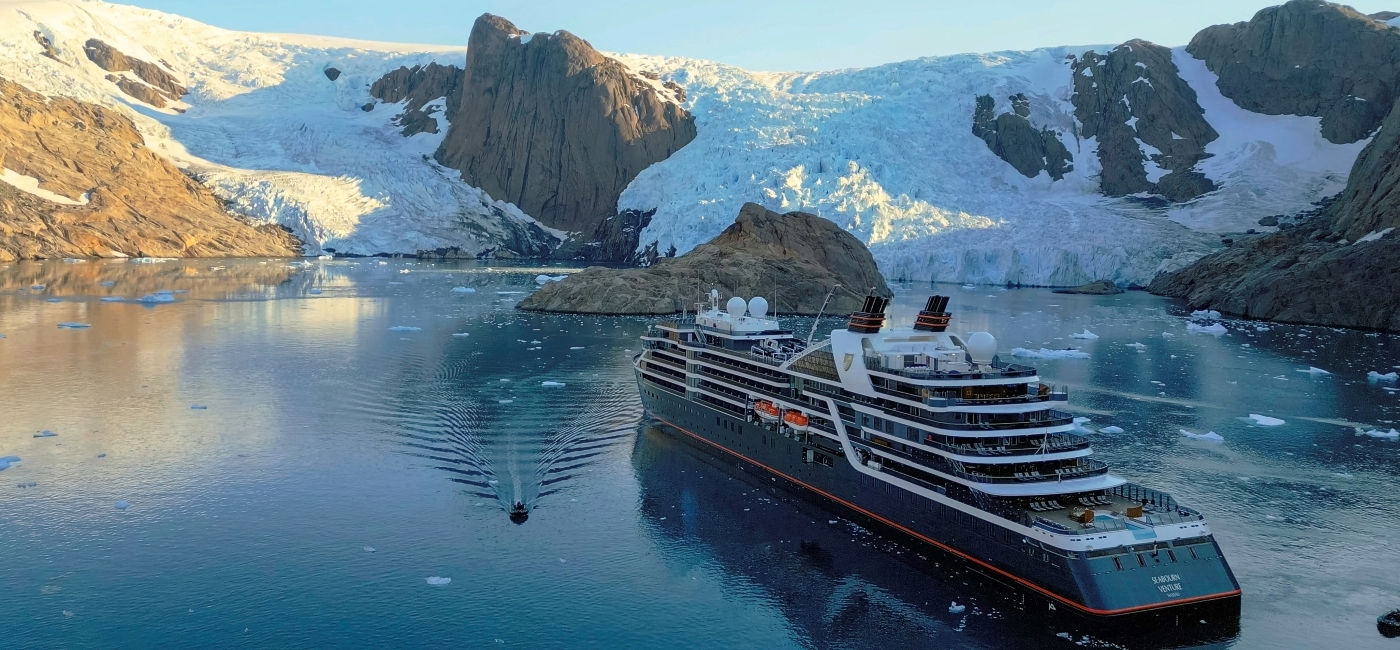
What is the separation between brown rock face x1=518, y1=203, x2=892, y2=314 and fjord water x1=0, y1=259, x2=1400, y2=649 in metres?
27.3

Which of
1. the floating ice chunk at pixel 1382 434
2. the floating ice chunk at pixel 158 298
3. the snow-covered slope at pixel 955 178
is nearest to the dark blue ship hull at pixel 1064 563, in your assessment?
the floating ice chunk at pixel 1382 434

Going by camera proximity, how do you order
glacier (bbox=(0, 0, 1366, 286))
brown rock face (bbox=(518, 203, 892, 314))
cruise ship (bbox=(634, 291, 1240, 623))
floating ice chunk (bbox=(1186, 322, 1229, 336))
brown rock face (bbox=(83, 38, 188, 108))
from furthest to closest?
brown rock face (bbox=(83, 38, 188, 108)) < glacier (bbox=(0, 0, 1366, 286)) < brown rock face (bbox=(518, 203, 892, 314)) < floating ice chunk (bbox=(1186, 322, 1229, 336)) < cruise ship (bbox=(634, 291, 1240, 623))

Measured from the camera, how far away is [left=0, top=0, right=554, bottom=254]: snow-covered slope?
161m

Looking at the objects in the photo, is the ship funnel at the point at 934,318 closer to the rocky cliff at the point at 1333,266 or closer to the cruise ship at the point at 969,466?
the cruise ship at the point at 969,466

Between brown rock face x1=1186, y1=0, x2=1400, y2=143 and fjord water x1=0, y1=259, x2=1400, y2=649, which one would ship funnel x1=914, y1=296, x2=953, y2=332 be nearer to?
fjord water x1=0, y1=259, x2=1400, y2=649

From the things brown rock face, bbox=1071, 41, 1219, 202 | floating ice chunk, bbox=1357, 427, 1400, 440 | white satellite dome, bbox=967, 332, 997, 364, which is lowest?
floating ice chunk, bbox=1357, 427, 1400, 440

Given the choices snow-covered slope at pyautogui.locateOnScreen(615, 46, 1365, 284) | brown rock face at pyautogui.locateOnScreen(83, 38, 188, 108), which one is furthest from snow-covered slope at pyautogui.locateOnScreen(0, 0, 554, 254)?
snow-covered slope at pyautogui.locateOnScreen(615, 46, 1365, 284)

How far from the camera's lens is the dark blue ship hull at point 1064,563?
25.9m

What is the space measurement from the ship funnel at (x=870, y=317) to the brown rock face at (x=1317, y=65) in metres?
136

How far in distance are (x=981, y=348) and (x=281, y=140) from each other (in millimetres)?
165851

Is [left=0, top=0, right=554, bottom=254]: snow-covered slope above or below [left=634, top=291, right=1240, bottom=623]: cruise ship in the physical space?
above

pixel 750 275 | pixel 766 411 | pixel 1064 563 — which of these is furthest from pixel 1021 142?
pixel 1064 563

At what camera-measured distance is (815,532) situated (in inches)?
1287

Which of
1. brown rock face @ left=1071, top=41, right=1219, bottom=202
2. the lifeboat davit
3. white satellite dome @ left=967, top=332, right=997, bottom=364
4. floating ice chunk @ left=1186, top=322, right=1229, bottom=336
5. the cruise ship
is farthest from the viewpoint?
brown rock face @ left=1071, top=41, right=1219, bottom=202
